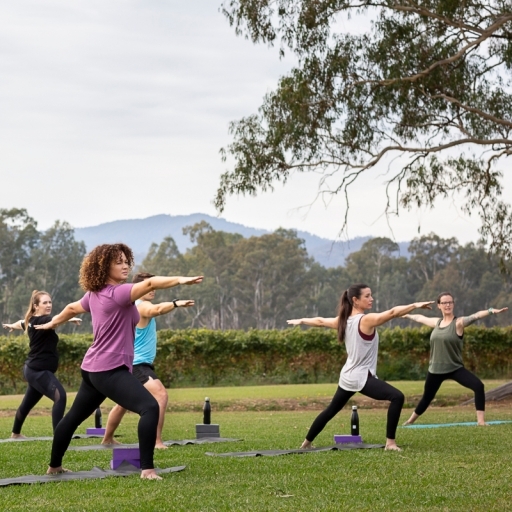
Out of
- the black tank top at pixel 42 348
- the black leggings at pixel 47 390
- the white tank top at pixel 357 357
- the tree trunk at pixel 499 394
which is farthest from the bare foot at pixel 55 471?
the tree trunk at pixel 499 394

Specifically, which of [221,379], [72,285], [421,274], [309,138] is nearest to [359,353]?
[309,138]

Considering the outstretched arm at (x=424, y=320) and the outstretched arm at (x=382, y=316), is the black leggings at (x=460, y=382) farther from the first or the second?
the outstretched arm at (x=382, y=316)

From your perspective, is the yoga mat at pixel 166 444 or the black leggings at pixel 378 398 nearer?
the black leggings at pixel 378 398

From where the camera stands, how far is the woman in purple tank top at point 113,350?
25.8ft

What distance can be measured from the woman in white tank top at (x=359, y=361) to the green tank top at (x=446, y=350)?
3.71m

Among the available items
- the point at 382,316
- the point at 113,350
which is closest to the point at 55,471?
the point at 113,350

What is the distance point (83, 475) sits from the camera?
27.3 ft

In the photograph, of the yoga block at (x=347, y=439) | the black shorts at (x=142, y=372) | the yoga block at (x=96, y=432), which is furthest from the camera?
the yoga block at (x=96, y=432)

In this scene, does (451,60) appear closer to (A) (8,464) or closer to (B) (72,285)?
(A) (8,464)

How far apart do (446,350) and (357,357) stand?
398cm

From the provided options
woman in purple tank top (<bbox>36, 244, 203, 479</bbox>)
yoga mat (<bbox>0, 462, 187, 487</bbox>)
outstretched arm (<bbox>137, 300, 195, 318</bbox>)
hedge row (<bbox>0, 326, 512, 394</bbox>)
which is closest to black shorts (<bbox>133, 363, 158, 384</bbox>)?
outstretched arm (<bbox>137, 300, 195, 318</bbox>)

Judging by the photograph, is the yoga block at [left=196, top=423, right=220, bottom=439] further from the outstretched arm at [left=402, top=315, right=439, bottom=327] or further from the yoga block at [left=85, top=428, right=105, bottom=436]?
the outstretched arm at [left=402, top=315, right=439, bottom=327]

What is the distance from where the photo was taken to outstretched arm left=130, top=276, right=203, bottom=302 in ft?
24.4

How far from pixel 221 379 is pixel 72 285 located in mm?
62321
